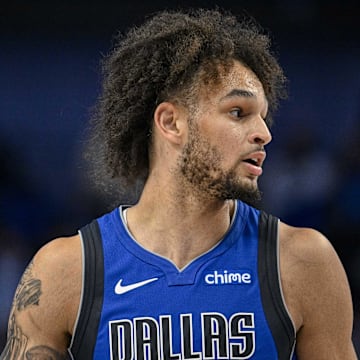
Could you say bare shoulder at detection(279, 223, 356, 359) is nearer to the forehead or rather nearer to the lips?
the lips

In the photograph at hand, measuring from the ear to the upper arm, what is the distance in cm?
46

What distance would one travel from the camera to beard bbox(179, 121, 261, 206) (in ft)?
9.46

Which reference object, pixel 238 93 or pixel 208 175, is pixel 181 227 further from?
pixel 238 93

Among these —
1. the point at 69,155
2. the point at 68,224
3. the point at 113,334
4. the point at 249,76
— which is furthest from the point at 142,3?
the point at 113,334

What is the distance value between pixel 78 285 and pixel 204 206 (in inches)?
18.8

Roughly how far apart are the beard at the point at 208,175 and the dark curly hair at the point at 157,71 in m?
0.17

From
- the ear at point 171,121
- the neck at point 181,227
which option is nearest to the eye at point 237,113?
the ear at point 171,121

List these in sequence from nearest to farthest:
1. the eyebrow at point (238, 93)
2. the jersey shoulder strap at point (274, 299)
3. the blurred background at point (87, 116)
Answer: the jersey shoulder strap at point (274, 299) < the eyebrow at point (238, 93) < the blurred background at point (87, 116)

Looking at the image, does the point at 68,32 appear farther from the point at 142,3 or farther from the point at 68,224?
the point at 68,224

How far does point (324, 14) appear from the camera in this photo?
6.77m

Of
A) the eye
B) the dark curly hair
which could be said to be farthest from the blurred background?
the eye

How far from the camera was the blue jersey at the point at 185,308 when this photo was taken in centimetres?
282

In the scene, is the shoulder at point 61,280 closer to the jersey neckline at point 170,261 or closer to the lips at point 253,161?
the jersey neckline at point 170,261

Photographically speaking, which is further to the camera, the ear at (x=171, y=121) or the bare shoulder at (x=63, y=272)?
the ear at (x=171, y=121)
